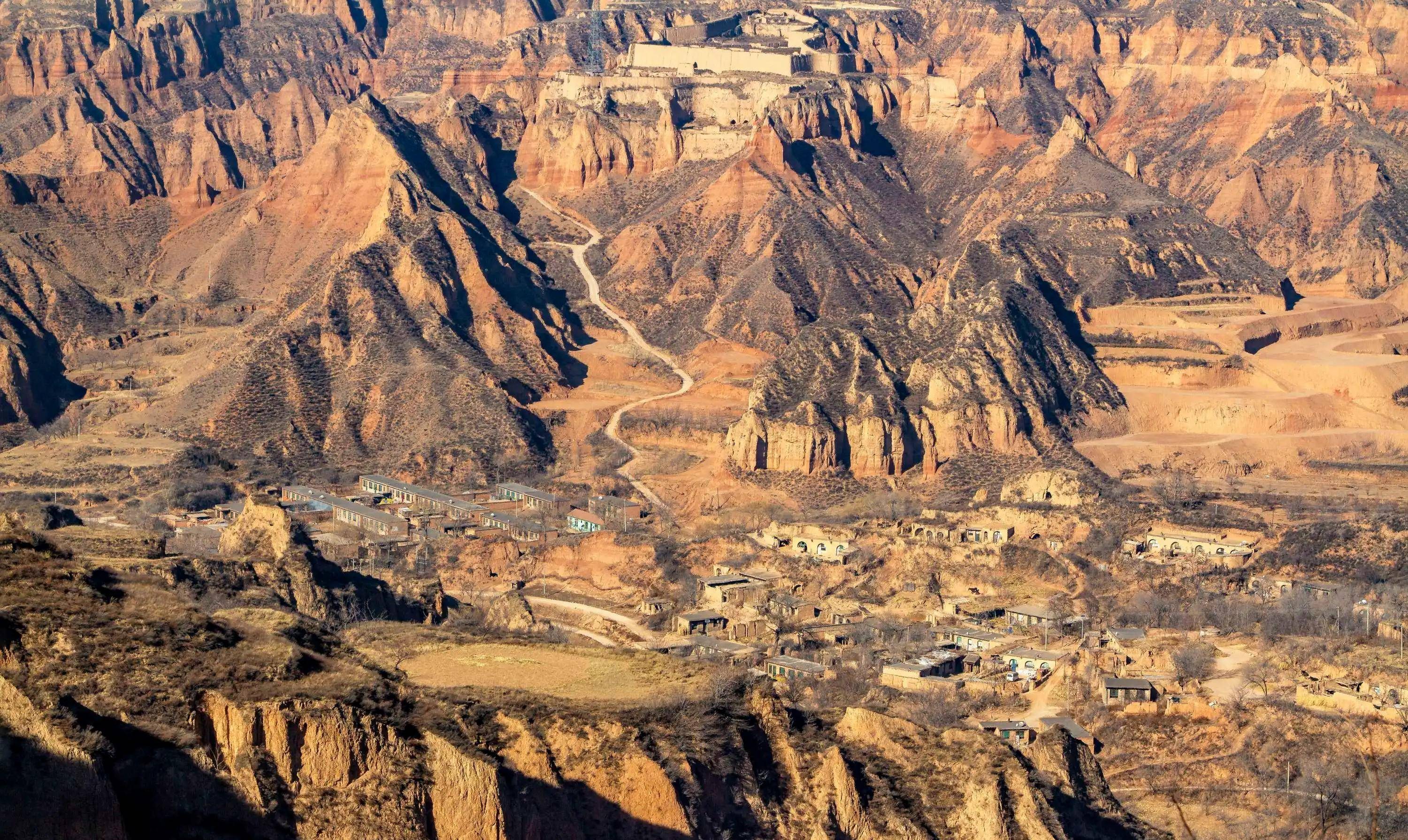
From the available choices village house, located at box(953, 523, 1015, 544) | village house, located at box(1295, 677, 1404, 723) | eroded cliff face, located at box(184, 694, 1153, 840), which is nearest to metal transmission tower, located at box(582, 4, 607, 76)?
village house, located at box(953, 523, 1015, 544)

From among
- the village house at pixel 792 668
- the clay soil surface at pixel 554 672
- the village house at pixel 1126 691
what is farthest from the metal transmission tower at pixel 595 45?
the clay soil surface at pixel 554 672

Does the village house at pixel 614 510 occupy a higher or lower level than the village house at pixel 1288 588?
lower

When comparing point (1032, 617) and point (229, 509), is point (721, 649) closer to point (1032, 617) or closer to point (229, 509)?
point (1032, 617)

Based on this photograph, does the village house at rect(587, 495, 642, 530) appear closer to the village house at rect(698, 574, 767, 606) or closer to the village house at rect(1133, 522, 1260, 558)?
the village house at rect(698, 574, 767, 606)

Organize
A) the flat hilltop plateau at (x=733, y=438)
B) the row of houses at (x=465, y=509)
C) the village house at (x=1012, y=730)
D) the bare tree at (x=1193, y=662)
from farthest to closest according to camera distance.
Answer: the row of houses at (x=465, y=509) → the bare tree at (x=1193, y=662) → the village house at (x=1012, y=730) → the flat hilltop plateau at (x=733, y=438)

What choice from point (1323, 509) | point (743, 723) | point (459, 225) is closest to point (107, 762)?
point (743, 723)

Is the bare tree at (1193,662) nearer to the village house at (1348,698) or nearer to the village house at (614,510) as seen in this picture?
the village house at (1348,698)
